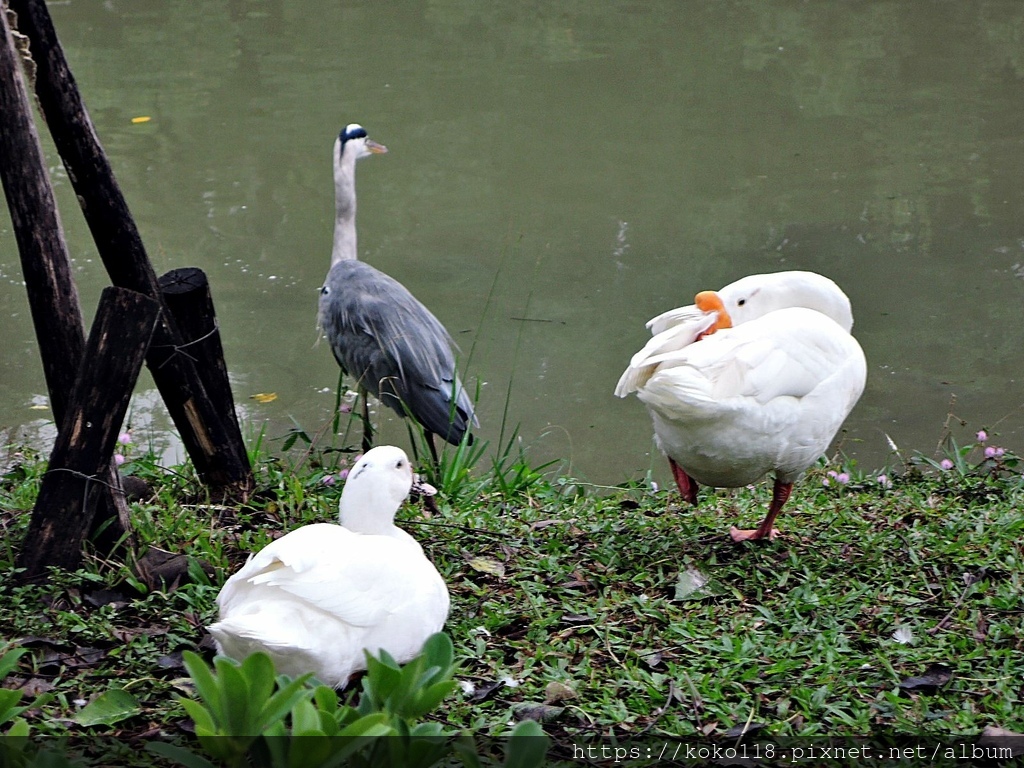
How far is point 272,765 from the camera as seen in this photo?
1.63 meters

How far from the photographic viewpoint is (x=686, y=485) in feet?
12.0

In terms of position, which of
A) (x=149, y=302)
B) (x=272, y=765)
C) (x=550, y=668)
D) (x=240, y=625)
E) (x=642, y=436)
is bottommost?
(x=642, y=436)

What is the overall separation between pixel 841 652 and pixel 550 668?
0.70m

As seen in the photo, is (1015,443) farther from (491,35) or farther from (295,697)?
(491,35)

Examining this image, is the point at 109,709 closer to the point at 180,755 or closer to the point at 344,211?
the point at 180,755

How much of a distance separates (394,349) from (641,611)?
1764mm

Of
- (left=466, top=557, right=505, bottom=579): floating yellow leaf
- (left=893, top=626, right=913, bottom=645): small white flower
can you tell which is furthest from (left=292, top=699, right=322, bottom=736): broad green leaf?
(left=893, top=626, right=913, bottom=645): small white flower

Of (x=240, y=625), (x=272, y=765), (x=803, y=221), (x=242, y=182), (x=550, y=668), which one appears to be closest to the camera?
(x=272, y=765)

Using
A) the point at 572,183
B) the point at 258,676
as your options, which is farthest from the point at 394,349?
the point at 572,183

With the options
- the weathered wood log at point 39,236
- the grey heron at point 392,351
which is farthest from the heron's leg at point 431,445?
the weathered wood log at point 39,236

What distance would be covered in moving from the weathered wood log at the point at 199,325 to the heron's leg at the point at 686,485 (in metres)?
1.36

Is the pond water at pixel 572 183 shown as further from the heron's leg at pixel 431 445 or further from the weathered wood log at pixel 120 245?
the weathered wood log at pixel 120 245

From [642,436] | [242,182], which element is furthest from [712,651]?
[242,182]

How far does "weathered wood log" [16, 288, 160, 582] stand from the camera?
2818 millimetres
